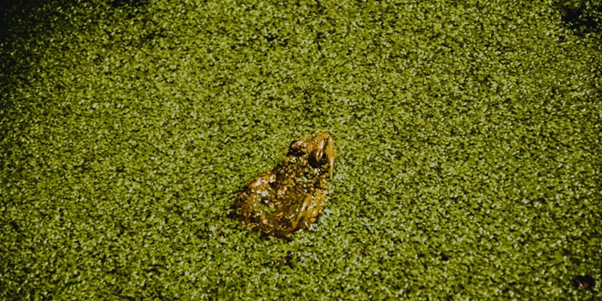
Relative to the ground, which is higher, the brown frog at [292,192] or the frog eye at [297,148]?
the frog eye at [297,148]

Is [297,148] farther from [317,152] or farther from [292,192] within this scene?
[292,192]

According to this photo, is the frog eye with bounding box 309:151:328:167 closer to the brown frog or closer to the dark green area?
the brown frog

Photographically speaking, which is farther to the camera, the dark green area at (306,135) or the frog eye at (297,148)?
the frog eye at (297,148)

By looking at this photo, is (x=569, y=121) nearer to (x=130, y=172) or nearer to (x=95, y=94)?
(x=130, y=172)

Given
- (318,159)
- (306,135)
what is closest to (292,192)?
(318,159)

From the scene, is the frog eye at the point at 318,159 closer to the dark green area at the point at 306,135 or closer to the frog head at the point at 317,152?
the frog head at the point at 317,152

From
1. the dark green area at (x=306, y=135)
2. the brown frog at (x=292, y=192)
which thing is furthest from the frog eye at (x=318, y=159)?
the dark green area at (x=306, y=135)

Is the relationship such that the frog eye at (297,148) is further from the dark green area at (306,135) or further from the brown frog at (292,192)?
the dark green area at (306,135)

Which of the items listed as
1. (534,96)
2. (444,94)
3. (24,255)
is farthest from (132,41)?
(534,96)
